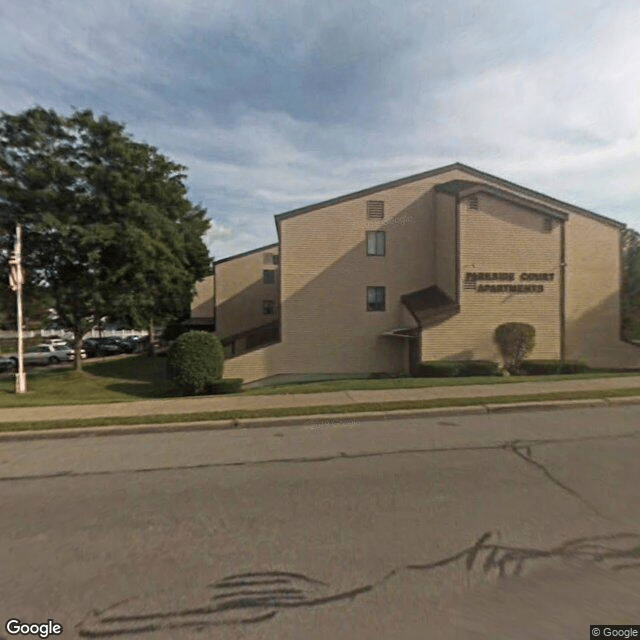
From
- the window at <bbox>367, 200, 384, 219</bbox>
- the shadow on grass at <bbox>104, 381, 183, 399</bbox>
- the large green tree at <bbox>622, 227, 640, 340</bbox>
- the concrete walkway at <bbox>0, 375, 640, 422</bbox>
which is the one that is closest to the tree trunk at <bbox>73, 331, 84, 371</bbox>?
the shadow on grass at <bbox>104, 381, 183, 399</bbox>

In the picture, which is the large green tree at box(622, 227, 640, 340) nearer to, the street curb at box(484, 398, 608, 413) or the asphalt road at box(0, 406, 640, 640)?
the street curb at box(484, 398, 608, 413)

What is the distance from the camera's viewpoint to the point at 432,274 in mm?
20688

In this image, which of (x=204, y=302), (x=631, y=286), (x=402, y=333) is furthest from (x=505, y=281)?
(x=204, y=302)

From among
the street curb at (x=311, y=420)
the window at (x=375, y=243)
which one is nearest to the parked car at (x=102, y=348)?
the window at (x=375, y=243)

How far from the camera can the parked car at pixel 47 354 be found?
102 feet

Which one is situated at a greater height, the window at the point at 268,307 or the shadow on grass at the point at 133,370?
the window at the point at 268,307

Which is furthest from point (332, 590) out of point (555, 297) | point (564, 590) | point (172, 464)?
point (555, 297)

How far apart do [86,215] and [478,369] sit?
17.5 m

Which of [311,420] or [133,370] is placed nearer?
[311,420]

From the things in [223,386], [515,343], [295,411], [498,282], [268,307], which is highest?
[268,307]

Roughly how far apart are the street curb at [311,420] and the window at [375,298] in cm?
1211

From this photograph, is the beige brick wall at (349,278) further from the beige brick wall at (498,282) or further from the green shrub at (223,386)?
the green shrub at (223,386)

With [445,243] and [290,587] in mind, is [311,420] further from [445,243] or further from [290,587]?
[445,243]

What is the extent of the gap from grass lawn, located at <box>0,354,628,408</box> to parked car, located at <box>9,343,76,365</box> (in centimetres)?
694
